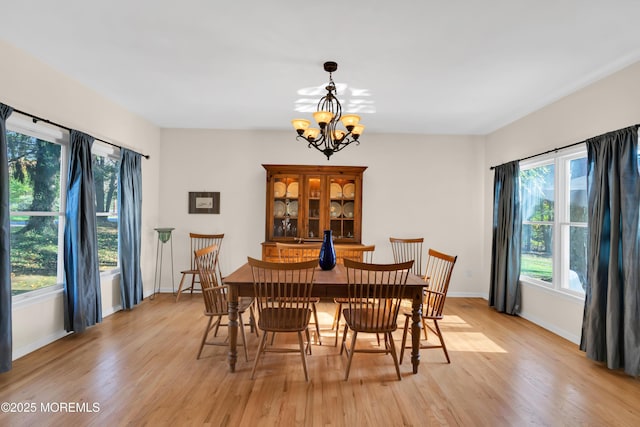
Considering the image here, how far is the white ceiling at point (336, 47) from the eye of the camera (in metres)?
2.39

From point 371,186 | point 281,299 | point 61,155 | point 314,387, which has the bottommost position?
point 314,387

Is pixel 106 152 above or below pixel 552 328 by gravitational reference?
above

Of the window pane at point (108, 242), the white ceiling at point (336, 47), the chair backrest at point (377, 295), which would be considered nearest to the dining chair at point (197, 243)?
the window pane at point (108, 242)

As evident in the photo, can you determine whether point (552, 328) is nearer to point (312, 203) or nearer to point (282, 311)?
point (282, 311)

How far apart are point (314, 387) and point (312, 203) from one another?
3.16 m

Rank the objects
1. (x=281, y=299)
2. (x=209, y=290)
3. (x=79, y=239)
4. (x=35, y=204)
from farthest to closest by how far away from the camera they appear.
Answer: (x=79, y=239)
(x=35, y=204)
(x=209, y=290)
(x=281, y=299)

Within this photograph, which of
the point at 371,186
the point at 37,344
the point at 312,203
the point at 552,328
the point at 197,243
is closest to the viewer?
the point at 37,344

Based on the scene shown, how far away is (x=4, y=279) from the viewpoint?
268 cm

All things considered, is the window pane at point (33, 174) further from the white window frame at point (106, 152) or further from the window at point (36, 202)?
the white window frame at point (106, 152)

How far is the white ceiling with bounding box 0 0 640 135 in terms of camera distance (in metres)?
2.39

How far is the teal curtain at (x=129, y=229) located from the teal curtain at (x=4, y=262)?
1786 mm

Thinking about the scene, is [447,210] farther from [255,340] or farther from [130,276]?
[130,276]

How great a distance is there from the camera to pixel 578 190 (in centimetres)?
387

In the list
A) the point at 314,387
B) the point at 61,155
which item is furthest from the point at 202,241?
the point at 314,387
